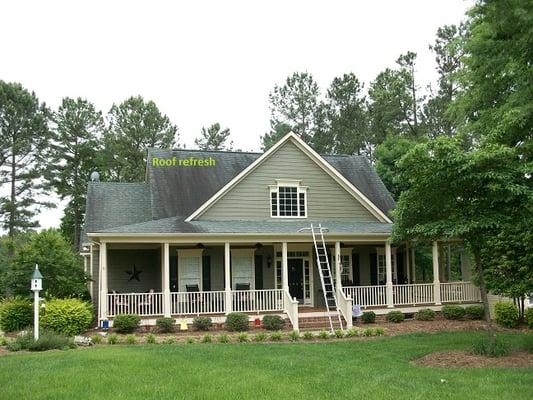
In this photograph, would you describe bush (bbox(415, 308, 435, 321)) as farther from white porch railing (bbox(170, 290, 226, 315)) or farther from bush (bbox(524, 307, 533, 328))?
white porch railing (bbox(170, 290, 226, 315))

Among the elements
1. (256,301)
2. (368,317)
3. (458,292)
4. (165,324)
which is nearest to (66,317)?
(165,324)

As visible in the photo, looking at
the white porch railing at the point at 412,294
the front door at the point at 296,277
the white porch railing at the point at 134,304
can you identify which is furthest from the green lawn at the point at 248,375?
the front door at the point at 296,277

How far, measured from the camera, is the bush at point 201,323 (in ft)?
57.4

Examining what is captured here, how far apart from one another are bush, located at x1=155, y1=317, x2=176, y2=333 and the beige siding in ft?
14.4

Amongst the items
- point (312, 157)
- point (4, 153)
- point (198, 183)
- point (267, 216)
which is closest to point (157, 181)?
point (198, 183)

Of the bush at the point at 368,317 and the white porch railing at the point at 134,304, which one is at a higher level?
the white porch railing at the point at 134,304

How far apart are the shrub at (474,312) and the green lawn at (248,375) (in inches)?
251

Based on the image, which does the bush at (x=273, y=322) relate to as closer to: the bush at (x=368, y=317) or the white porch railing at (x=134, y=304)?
the bush at (x=368, y=317)

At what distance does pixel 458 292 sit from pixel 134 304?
37.0ft

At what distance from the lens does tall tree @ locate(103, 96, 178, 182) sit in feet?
139

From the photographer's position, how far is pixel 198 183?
22500 millimetres

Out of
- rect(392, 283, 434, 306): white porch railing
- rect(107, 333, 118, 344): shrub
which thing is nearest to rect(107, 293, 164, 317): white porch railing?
rect(107, 333, 118, 344): shrub

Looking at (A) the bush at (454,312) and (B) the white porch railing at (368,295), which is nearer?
(A) the bush at (454,312)

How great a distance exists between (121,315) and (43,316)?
2.16 metres
